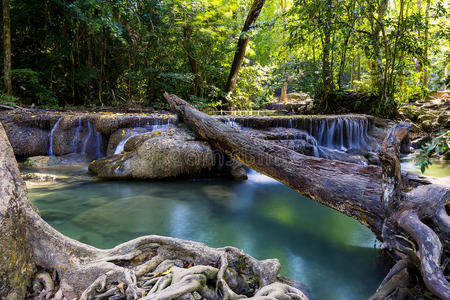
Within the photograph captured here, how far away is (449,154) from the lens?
833cm

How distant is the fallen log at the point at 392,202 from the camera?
1733 mm

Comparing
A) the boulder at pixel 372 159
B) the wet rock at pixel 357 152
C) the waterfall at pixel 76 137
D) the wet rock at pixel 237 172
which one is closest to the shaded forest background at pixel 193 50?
the wet rock at pixel 357 152

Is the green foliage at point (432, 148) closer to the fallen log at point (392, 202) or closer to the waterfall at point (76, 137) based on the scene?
the fallen log at point (392, 202)

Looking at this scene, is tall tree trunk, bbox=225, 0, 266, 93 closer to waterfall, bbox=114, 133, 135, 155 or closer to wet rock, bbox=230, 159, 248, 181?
wet rock, bbox=230, 159, 248, 181

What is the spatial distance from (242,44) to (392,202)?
428 inches

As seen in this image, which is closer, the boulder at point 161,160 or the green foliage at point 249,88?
→ the boulder at point 161,160

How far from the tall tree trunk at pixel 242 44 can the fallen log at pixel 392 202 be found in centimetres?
825

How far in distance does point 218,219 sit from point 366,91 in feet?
32.4

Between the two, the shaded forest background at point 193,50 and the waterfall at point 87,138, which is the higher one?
the shaded forest background at point 193,50

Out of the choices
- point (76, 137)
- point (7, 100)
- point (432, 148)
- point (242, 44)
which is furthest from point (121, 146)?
point (242, 44)

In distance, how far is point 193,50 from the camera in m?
12.0

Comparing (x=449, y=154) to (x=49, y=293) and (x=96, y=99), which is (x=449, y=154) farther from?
(x=96, y=99)

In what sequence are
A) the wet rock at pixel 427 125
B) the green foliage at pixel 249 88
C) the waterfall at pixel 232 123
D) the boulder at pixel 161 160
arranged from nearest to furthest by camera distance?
the boulder at pixel 161 160 → the waterfall at pixel 232 123 → the wet rock at pixel 427 125 → the green foliage at pixel 249 88

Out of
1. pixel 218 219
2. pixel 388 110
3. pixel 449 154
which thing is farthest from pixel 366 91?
pixel 218 219
